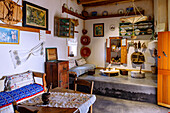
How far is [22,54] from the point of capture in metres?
3.47

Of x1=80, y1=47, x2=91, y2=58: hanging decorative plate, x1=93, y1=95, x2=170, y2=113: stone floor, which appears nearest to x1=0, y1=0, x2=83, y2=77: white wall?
x1=80, y1=47, x2=91, y2=58: hanging decorative plate

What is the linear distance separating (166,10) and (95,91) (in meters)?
3.50

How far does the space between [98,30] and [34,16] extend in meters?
3.58

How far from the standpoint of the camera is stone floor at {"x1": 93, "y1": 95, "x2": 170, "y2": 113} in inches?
122

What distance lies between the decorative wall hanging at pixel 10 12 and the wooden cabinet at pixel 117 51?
428cm

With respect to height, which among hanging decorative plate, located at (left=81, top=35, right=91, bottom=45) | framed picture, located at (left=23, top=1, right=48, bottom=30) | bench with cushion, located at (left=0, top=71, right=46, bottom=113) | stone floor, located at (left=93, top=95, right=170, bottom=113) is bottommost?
stone floor, located at (left=93, top=95, right=170, bottom=113)

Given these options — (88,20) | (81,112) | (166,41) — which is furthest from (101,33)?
(81,112)

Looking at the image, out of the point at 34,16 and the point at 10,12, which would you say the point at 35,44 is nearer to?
the point at 34,16

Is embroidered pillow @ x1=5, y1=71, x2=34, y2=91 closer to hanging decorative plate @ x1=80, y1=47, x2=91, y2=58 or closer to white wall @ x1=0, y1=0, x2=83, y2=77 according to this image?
white wall @ x1=0, y1=0, x2=83, y2=77

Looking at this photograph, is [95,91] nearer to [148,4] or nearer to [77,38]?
[77,38]

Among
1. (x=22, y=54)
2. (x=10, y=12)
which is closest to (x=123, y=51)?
(x=22, y=54)

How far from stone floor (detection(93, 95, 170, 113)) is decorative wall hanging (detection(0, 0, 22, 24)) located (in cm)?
299

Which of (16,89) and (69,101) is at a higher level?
(69,101)

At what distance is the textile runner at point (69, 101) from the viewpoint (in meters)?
1.66
